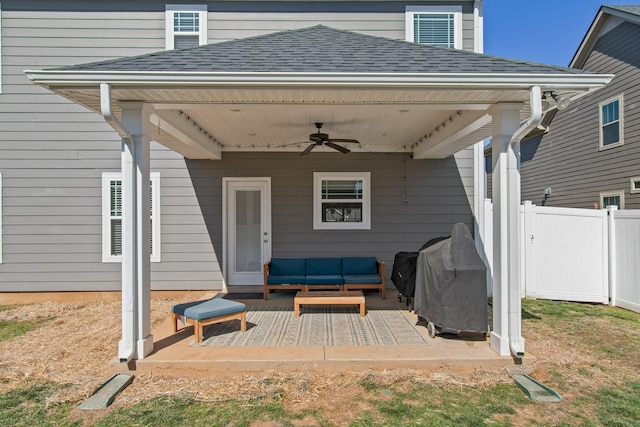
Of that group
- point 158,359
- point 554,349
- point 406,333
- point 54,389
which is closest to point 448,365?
point 406,333

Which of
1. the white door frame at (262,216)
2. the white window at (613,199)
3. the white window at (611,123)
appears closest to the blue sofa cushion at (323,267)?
the white door frame at (262,216)

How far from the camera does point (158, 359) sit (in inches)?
145

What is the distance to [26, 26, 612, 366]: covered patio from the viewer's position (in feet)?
11.5

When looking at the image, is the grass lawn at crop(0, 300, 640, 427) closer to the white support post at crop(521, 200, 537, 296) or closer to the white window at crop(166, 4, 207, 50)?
the white support post at crop(521, 200, 537, 296)

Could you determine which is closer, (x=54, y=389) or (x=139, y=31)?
(x=54, y=389)

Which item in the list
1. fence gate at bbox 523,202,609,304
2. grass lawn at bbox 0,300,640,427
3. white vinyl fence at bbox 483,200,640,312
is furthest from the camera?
fence gate at bbox 523,202,609,304

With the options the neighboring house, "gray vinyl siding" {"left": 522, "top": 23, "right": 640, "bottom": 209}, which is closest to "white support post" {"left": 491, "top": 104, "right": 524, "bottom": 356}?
the neighboring house

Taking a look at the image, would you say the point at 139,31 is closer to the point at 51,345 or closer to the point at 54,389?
Answer: the point at 51,345

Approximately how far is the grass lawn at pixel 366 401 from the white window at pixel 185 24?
19.1 feet

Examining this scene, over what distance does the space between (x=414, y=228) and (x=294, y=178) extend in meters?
2.54

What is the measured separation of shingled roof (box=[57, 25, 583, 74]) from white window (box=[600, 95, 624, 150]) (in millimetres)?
6988

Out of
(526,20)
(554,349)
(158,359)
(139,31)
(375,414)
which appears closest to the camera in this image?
(375,414)

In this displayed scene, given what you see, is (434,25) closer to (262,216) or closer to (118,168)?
(262,216)

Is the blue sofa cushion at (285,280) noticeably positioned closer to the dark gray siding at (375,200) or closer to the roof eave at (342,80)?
the dark gray siding at (375,200)
